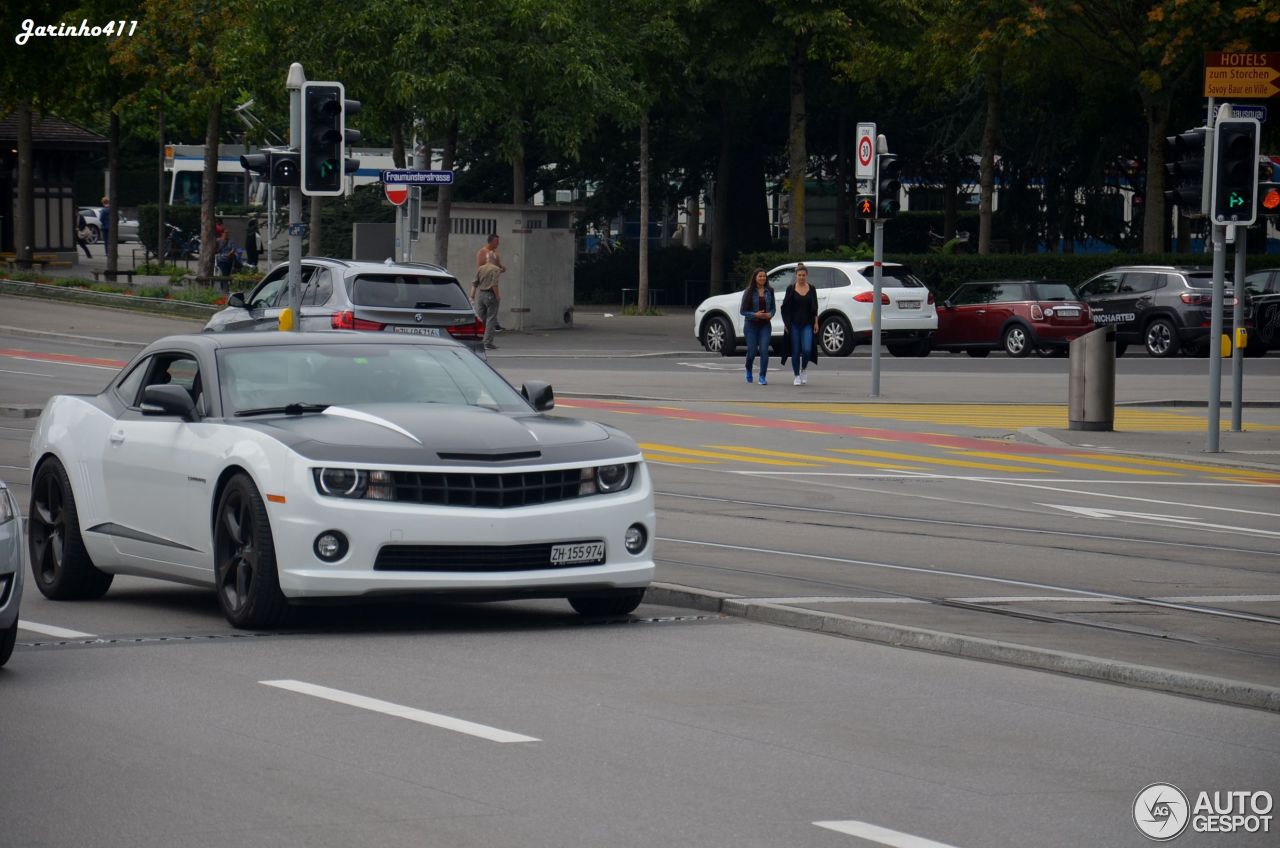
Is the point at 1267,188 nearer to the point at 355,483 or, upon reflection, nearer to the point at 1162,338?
the point at 355,483

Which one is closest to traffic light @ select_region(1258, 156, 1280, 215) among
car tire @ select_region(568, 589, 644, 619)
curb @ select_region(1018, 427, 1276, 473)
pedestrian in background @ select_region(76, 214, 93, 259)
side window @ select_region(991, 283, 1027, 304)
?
curb @ select_region(1018, 427, 1276, 473)

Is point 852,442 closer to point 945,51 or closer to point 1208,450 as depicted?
point 1208,450

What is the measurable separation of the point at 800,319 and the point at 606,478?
20.4 meters

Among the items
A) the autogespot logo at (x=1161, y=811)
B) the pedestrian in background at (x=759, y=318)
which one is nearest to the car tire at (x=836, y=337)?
the pedestrian in background at (x=759, y=318)

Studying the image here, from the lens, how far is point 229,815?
19.6 ft

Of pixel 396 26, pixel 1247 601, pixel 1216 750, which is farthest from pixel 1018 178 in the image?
pixel 1216 750

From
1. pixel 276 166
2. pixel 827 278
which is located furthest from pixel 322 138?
pixel 827 278

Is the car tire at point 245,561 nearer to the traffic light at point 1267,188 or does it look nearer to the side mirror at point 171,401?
the side mirror at point 171,401

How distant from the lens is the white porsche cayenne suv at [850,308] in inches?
1484

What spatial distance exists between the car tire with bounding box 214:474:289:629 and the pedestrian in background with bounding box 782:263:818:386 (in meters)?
20.4

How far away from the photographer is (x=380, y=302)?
25.2 m

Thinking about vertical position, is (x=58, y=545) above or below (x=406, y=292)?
below

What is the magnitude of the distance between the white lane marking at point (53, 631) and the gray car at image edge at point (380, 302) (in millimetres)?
15063

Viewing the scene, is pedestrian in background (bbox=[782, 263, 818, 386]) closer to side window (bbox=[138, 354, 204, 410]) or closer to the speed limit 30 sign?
the speed limit 30 sign
